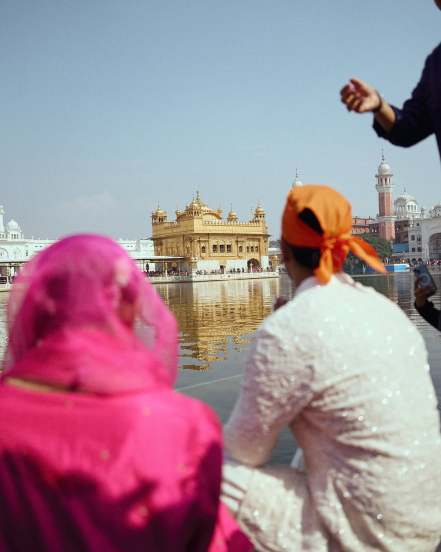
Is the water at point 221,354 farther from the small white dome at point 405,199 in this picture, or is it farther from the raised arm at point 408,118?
the small white dome at point 405,199

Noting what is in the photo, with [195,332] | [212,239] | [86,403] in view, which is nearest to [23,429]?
[86,403]

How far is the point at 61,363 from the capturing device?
784mm

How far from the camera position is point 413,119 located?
5.15 feet

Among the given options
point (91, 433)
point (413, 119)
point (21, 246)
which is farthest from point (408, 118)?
point (21, 246)

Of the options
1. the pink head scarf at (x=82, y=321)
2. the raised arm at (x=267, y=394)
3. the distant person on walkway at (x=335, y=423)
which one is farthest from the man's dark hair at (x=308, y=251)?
the pink head scarf at (x=82, y=321)

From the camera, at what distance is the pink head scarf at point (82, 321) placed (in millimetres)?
784

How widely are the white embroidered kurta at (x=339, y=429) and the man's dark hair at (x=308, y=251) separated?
11cm

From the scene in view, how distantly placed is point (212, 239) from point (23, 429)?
41866 mm

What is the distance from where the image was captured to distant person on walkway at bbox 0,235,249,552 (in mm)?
775

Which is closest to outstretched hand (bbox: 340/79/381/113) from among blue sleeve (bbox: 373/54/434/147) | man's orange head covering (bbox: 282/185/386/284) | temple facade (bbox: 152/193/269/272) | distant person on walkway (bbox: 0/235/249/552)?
blue sleeve (bbox: 373/54/434/147)

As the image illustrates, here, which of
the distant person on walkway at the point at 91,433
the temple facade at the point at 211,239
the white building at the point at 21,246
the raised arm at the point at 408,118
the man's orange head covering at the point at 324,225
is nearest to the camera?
the distant person on walkway at the point at 91,433

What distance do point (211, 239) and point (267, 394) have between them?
41.4 meters

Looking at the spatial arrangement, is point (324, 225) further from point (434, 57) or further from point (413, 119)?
point (434, 57)

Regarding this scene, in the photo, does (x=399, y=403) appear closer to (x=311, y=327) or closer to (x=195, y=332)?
(x=311, y=327)
